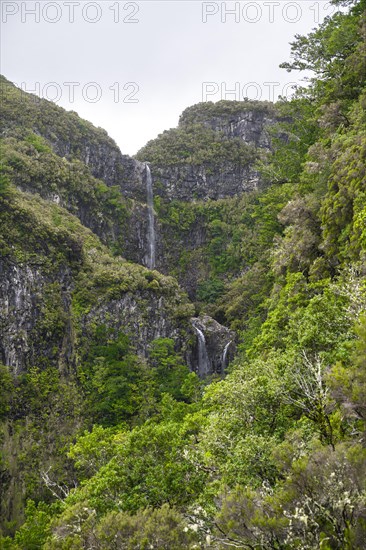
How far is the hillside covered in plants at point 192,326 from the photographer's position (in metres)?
7.71

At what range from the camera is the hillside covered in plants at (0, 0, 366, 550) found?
771cm

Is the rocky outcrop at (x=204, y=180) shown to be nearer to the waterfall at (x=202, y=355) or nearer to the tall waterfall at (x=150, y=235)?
the tall waterfall at (x=150, y=235)

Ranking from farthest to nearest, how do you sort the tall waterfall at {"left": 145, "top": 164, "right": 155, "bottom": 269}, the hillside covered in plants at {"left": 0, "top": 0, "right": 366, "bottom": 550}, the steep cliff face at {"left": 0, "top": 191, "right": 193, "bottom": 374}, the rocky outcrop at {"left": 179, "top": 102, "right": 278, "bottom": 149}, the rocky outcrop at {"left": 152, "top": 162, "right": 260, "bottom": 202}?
the rocky outcrop at {"left": 179, "top": 102, "right": 278, "bottom": 149}
the rocky outcrop at {"left": 152, "top": 162, "right": 260, "bottom": 202}
the tall waterfall at {"left": 145, "top": 164, "right": 155, "bottom": 269}
the steep cliff face at {"left": 0, "top": 191, "right": 193, "bottom": 374}
the hillside covered in plants at {"left": 0, "top": 0, "right": 366, "bottom": 550}

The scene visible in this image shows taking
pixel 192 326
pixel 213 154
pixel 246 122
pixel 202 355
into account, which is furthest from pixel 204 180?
pixel 202 355

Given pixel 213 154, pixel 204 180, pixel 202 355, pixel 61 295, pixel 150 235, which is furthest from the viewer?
pixel 213 154

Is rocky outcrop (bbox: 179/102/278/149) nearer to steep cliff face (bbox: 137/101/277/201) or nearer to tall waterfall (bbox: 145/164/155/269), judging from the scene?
steep cliff face (bbox: 137/101/277/201)

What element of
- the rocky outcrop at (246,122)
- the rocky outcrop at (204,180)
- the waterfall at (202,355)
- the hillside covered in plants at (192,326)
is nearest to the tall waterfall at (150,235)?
the hillside covered in plants at (192,326)

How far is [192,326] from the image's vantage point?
41.4m

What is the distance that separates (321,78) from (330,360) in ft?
68.1

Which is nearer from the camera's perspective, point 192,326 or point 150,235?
point 192,326

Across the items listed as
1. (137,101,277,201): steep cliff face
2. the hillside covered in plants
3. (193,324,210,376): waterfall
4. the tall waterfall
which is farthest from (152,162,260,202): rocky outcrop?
(193,324,210,376): waterfall

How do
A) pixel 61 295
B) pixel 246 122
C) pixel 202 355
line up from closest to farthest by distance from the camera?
pixel 61 295
pixel 202 355
pixel 246 122

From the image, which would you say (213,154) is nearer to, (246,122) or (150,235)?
(246,122)

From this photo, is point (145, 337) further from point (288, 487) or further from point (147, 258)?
point (288, 487)
